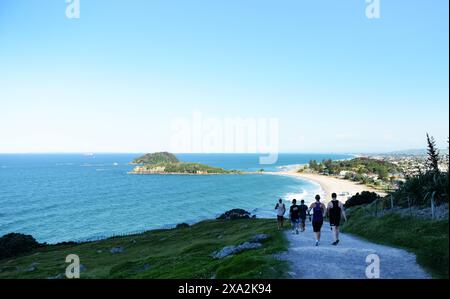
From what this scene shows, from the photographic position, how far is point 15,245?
5981 centimetres

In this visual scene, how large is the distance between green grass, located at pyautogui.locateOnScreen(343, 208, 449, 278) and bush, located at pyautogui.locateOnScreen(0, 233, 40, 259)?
55.2 m

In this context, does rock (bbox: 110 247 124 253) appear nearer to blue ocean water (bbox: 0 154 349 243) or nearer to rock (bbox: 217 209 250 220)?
blue ocean water (bbox: 0 154 349 243)

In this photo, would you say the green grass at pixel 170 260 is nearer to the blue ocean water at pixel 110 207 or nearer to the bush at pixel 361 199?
the bush at pixel 361 199

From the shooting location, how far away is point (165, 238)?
5703 centimetres

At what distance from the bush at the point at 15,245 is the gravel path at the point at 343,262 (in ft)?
184

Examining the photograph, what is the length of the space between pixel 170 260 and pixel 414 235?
807 inches

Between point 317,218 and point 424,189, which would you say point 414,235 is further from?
point 424,189

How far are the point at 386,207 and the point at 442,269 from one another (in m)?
21.8

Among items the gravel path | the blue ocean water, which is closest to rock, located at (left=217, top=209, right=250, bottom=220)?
the blue ocean water

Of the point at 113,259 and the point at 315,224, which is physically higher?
the point at 315,224

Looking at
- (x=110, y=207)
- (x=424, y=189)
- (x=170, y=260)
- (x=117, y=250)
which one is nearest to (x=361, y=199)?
(x=424, y=189)
